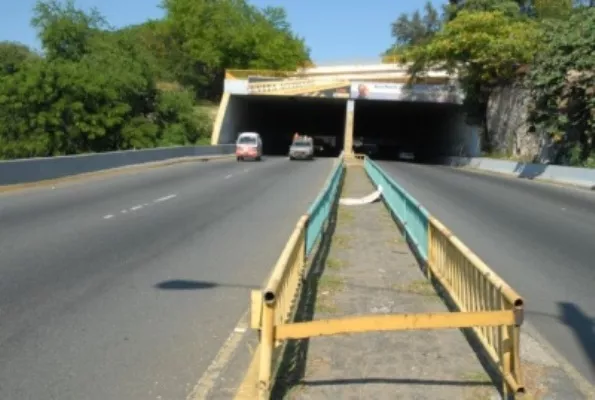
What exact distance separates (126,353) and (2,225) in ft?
31.4

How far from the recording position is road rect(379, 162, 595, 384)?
815 centimetres

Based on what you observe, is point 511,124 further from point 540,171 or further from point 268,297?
point 268,297

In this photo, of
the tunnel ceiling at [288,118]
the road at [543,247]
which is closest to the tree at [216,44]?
the tunnel ceiling at [288,118]

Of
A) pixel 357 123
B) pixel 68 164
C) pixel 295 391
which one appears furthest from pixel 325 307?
pixel 357 123

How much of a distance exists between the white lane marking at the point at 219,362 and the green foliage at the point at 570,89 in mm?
32986

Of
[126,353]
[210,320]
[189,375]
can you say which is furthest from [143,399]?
[210,320]

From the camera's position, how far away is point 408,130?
92375mm

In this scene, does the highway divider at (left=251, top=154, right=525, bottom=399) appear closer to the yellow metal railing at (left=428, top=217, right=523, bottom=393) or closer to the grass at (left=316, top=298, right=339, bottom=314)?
the yellow metal railing at (left=428, top=217, right=523, bottom=393)

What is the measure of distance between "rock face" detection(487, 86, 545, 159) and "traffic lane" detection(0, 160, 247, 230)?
23.4 m

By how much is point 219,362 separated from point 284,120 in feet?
284

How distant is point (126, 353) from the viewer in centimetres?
676

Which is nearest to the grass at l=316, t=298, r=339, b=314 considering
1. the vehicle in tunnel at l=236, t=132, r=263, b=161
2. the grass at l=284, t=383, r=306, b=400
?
the grass at l=284, t=383, r=306, b=400

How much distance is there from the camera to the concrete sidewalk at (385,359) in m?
5.91

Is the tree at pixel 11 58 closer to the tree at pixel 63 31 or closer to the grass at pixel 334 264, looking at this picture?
the tree at pixel 63 31
